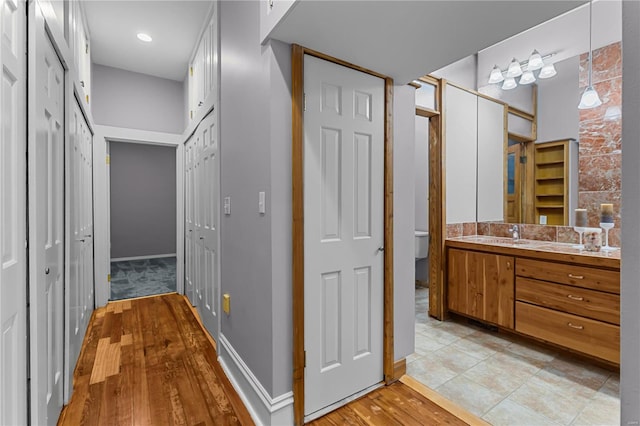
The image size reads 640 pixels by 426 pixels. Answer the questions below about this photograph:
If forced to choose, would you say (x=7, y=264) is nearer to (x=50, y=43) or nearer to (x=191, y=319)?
(x=50, y=43)

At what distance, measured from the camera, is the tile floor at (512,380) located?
178cm

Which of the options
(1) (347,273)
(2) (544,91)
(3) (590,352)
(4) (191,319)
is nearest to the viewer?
(1) (347,273)

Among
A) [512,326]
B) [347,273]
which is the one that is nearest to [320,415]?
[347,273]

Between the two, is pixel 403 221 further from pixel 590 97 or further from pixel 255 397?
pixel 590 97

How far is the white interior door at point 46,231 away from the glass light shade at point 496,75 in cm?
365

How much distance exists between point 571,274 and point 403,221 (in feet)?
4.34

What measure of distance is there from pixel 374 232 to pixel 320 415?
1.08 meters

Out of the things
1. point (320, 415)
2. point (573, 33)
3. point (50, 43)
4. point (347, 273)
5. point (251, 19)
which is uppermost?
point (573, 33)

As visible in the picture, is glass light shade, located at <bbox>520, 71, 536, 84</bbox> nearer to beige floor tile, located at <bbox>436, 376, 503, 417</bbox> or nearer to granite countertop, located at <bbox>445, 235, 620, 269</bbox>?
granite countertop, located at <bbox>445, 235, 620, 269</bbox>

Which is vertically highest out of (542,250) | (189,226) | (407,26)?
(407,26)

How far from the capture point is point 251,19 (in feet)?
5.76

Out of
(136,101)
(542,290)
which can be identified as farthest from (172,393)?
(136,101)

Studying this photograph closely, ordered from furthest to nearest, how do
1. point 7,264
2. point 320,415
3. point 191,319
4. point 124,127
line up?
point 124,127
point 191,319
point 320,415
point 7,264

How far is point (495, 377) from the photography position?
214 cm
